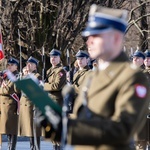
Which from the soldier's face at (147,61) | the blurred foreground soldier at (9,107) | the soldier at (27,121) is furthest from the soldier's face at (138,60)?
the blurred foreground soldier at (9,107)

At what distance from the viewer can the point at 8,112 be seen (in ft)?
51.6

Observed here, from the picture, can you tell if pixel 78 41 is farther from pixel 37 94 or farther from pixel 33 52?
pixel 37 94

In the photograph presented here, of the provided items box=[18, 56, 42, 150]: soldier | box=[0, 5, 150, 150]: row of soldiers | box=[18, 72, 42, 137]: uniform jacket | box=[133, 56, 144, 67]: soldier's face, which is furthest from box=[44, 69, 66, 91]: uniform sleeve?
box=[0, 5, 150, 150]: row of soldiers

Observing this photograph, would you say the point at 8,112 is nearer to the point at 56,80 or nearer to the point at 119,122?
the point at 56,80

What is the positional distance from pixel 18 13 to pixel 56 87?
11936mm

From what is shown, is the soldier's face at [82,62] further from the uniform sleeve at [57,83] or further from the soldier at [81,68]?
the uniform sleeve at [57,83]

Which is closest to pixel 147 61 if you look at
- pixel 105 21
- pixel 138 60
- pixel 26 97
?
pixel 138 60

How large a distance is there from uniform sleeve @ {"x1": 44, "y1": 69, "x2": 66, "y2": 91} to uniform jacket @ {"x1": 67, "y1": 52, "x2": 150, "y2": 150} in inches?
381

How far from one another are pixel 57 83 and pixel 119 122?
10131mm

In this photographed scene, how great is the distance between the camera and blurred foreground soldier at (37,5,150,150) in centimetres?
429

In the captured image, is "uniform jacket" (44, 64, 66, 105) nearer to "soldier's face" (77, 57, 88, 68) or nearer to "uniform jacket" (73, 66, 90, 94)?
"uniform jacket" (73, 66, 90, 94)

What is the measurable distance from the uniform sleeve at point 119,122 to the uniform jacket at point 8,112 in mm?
11022

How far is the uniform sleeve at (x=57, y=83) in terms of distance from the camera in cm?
1442

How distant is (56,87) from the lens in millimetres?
14422
